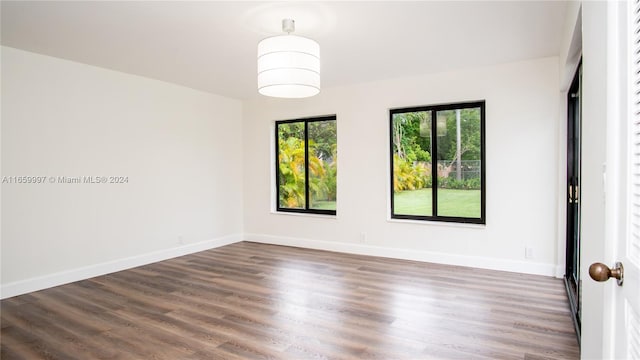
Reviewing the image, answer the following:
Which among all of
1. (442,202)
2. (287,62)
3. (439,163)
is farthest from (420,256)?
(287,62)

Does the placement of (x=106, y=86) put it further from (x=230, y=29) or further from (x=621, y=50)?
(x=621, y=50)

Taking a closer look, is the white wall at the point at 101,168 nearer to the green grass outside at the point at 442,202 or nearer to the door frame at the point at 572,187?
the green grass outside at the point at 442,202

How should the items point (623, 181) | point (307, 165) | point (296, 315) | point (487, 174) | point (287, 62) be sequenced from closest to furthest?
point (623, 181) → point (287, 62) → point (296, 315) → point (487, 174) → point (307, 165)

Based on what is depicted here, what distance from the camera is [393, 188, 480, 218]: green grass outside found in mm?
4785

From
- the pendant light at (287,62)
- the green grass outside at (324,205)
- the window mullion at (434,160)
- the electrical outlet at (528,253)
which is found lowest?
the electrical outlet at (528,253)

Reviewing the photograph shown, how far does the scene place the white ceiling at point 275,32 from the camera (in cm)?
297

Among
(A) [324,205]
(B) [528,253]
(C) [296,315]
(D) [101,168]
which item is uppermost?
(D) [101,168]

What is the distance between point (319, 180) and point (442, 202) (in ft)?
6.43

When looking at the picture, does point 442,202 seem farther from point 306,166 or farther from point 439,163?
point 306,166

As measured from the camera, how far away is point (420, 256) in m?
5.03

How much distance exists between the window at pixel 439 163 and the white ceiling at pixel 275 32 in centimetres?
68

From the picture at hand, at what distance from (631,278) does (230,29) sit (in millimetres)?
3285

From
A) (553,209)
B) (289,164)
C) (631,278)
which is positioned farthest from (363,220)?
(631,278)

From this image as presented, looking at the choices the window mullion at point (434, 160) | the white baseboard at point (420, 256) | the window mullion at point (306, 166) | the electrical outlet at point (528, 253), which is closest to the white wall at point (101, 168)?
the white baseboard at point (420, 256)
